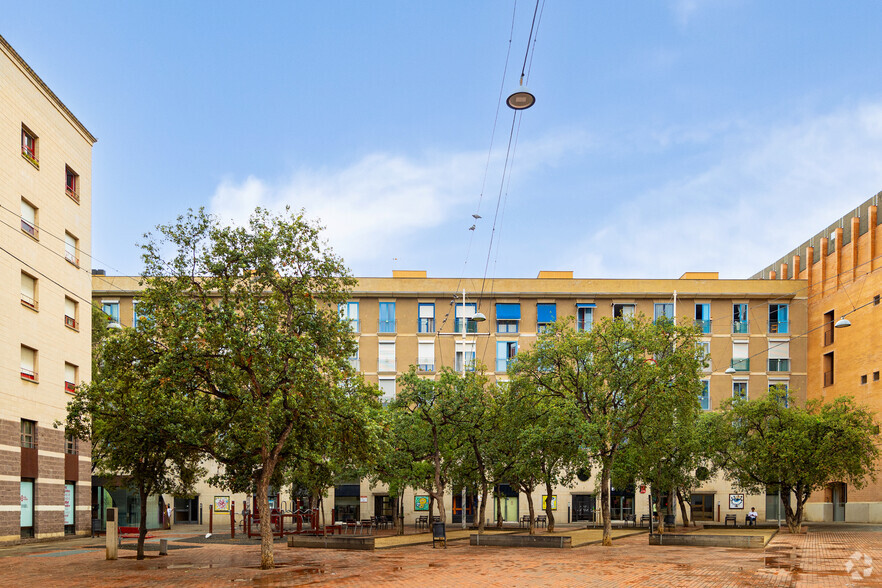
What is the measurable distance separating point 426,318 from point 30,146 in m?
30.4

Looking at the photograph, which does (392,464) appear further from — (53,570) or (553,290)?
(553,290)

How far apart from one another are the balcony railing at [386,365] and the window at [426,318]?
306 cm

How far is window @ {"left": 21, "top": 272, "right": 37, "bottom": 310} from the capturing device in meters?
34.2

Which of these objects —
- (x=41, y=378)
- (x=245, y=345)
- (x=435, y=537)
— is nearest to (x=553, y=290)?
(x=435, y=537)

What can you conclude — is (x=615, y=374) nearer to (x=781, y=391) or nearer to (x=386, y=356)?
(x=781, y=391)

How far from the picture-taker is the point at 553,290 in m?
59.9

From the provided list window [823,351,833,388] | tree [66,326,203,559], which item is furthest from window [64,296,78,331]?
window [823,351,833,388]

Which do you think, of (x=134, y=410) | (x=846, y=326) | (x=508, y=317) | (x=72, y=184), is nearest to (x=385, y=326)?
(x=508, y=317)

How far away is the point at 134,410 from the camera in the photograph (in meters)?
21.6

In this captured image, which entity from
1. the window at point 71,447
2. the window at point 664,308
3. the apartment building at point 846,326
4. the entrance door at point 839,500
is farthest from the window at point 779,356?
the window at point 71,447

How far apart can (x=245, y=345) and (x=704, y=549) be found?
18.4 metres

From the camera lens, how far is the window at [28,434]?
33.4 metres

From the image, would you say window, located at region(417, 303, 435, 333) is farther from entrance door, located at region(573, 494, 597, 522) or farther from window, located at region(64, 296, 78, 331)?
window, located at region(64, 296, 78, 331)

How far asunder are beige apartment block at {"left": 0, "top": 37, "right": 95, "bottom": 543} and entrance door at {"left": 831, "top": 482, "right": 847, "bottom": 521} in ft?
157
